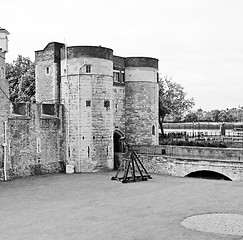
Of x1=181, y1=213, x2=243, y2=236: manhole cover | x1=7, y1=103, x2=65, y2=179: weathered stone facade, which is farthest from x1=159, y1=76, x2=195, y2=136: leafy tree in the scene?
x1=181, y1=213, x2=243, y2=236: manhole cover

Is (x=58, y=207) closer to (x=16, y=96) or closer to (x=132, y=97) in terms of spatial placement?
(x=132, y=97)

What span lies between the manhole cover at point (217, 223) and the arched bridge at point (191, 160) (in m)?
10.3

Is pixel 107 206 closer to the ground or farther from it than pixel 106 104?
closer to the ground

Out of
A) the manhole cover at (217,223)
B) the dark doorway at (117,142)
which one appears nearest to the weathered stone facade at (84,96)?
the dark doorway at (117,142)

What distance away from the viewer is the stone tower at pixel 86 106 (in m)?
32.0

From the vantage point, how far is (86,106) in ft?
105

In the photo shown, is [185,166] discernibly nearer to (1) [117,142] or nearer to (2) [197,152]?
(2) [197,152]

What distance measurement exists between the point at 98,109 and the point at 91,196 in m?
10.5

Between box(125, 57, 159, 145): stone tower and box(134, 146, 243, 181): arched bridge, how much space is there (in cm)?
361

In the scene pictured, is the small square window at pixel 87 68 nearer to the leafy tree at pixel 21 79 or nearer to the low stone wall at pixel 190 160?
the low stone wall at pixel 190 160

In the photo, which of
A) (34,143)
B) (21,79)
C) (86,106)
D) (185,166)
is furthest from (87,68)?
(21,79)

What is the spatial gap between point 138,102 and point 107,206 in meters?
18.0

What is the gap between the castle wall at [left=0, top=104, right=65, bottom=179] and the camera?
29031 millimetres

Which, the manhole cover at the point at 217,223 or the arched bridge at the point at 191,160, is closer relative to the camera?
the manhole cover at the point at 217,223
